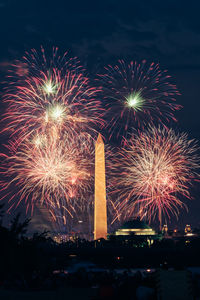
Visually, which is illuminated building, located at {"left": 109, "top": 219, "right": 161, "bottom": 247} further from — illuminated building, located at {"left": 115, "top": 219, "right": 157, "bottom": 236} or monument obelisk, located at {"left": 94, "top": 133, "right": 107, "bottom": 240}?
monument obelisk, located at {"left": 94, "top": 133, "right": 107, "bottom": 240}

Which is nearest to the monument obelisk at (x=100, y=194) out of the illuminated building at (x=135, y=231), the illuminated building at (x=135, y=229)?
the illuminated building at (x=135, y=231)

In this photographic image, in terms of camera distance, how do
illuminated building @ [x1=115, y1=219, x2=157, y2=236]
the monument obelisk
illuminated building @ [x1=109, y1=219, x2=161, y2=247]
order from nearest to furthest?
the monument obelisk
illuminated building @ [x1=109, y1=219, x2=161, y2=247]
illuminated building @ [x1=115, y1=219, x2=157, y2=236]

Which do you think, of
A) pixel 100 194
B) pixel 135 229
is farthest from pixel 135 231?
pixel 100 194

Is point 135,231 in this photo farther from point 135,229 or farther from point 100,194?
point 100,194

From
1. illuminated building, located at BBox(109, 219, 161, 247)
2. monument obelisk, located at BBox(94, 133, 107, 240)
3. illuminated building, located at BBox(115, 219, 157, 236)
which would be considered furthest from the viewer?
illuminated building, located at BBox(115, 219, 157, 236)

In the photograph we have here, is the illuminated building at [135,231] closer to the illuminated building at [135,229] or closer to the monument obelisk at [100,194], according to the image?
the illuminated building at [135,229]

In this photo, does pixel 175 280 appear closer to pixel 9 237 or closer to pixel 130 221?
pixel 9 237

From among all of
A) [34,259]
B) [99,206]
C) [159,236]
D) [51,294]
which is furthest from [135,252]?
[51,294]

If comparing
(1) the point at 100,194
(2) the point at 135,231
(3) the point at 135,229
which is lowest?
(1) the point at 100,194

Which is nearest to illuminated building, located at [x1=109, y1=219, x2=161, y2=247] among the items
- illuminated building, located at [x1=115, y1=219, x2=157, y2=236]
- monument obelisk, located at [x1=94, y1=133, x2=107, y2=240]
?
illuminated building, located at [x1=115, y1=219, x2=157, y2=236]
